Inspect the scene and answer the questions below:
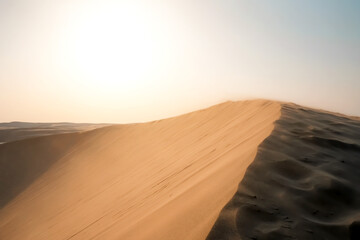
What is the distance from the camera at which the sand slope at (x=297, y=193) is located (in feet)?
5.68

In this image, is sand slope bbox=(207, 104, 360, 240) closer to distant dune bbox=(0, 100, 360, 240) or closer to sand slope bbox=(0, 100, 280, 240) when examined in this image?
distant dune bbox=(0, 100, 360, 240)

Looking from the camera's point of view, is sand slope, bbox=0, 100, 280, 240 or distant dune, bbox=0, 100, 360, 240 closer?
distant dune, bbox=0, 100, 360, 240

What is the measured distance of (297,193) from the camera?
84.1 inches

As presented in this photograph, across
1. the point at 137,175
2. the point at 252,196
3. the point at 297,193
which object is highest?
the point at 252,196

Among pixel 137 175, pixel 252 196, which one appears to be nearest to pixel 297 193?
pixel 252 196

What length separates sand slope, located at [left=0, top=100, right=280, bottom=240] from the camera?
2.30m

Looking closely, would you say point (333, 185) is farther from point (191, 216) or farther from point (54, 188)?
point (54, 188)

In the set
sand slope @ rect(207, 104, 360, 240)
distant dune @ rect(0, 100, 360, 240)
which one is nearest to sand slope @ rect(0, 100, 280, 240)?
distant dune @ rect(0, 100, 360, 240)

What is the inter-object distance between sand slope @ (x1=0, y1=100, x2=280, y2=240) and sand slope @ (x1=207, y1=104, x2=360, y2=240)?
12 cm

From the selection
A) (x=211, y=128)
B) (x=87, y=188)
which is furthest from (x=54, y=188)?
(x=211, y=128)

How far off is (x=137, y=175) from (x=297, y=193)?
4100 mm

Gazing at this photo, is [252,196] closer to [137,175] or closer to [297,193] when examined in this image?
[297,193]

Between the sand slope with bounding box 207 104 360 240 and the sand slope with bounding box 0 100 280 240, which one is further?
the sand slope with bounding box 0 100 280 240

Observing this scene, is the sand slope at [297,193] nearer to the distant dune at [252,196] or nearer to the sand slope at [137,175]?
the distant dune at [252,196]
